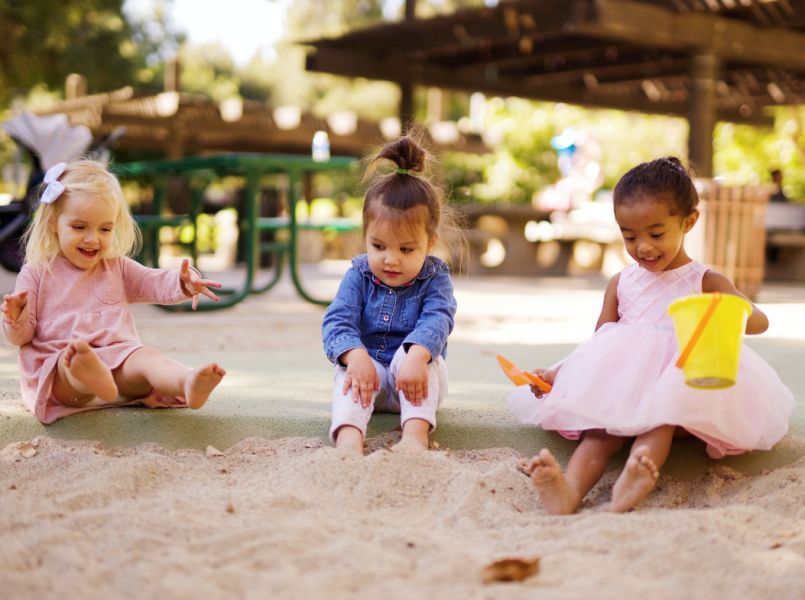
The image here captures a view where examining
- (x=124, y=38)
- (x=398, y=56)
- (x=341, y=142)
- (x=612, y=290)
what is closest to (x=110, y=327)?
(x=612, y=290)

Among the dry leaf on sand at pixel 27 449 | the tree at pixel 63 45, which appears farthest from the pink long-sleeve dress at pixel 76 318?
the tree at pixel 63 45

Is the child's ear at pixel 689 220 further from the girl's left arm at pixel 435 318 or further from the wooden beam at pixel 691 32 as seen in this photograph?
the wooden beam at pixel 691 32

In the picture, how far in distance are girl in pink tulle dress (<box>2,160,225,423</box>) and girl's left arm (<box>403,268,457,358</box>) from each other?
2.03 ft

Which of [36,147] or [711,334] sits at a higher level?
[36,147]

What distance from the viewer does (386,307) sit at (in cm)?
294

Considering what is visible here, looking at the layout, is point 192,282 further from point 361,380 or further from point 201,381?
point 361,380

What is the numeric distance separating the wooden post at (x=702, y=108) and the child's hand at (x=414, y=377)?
6941 mm

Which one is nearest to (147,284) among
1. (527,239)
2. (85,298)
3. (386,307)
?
(85,298)

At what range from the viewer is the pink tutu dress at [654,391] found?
2416 millimetres

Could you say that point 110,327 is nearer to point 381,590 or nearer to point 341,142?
point 381,590

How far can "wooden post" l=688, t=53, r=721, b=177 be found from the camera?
29.4ft

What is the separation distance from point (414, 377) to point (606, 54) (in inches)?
364

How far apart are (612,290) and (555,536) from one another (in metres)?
1.00

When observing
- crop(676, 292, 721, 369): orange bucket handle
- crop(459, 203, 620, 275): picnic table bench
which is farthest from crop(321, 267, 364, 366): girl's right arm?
crop(459, 203, 620, 275): picnic table bench
